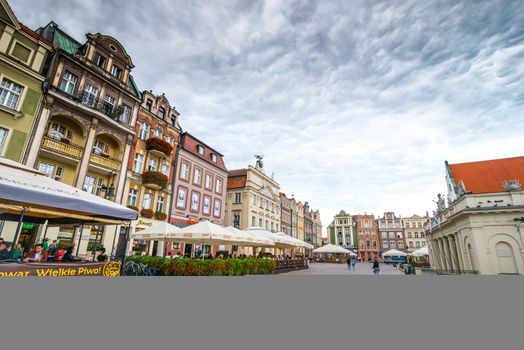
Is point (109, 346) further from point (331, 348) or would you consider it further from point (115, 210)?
point (115, 210)

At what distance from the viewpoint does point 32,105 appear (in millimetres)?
15727

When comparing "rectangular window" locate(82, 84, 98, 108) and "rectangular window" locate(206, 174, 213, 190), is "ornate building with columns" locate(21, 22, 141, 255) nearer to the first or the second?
"rectangular window" locate(82, 84, 98, 108)

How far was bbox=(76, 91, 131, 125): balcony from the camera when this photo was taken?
18.3 meters

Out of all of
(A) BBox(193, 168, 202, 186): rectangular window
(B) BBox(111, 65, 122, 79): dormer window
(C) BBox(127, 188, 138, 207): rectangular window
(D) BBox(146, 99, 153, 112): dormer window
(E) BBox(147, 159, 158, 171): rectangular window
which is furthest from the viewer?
(A) BBox(193, 168, 202, 186): rectangular window

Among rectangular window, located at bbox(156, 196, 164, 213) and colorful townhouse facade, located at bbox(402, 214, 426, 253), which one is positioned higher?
colorful townhouse facade, located at bbox(402, 214, 426, 253)

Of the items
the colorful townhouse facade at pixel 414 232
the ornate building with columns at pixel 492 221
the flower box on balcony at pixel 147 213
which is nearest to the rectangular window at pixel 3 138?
the flower box on balcony at pixel 147 213

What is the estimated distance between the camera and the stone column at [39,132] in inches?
594

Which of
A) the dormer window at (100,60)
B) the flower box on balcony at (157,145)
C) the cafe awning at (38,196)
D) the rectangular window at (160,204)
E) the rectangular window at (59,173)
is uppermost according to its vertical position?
the dormer window at (100,60)

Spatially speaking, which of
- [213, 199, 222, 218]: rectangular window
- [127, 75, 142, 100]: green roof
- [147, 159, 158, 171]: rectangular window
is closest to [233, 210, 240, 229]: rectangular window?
[213, 199, 222, 218]: rectangular window

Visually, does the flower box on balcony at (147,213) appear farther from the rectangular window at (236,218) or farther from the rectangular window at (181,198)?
the rectangular window at (236,218)

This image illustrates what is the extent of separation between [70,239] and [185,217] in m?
10.8

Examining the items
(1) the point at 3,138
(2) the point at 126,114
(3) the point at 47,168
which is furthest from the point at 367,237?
(1) the point at 3,138

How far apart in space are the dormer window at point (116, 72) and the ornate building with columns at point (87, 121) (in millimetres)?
79

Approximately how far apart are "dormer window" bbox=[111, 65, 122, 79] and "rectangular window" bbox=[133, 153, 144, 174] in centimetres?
654
